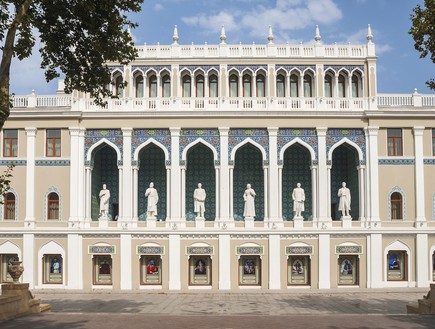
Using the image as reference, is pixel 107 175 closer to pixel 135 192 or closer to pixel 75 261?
pixel 135 192

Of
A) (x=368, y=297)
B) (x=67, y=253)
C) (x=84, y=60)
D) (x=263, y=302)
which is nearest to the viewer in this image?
(x=84, y=60)

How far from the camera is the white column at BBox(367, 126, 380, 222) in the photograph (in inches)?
1437

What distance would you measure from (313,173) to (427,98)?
7650 millimetres

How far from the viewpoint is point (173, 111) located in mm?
37000

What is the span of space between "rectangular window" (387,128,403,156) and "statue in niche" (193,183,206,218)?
34.4ft

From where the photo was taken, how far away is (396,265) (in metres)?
36.6

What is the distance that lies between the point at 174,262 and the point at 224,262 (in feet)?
8.73

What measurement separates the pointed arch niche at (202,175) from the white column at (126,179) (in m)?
3.62

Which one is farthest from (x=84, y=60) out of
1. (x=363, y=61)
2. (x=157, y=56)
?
(x=363, y=61)

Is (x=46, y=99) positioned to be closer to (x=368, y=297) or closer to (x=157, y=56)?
(x=157, y=56)

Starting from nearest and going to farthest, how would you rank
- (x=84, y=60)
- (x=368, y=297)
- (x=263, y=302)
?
(x=84, y=60), (x=263, y=302), (x=368, y=297)

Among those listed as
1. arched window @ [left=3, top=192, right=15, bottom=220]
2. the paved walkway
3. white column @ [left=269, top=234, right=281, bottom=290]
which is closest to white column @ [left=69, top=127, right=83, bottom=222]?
arched window @ [left=3, top=192, right=15, bottom=220]

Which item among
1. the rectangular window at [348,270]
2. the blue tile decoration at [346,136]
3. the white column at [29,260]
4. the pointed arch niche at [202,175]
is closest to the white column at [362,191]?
the blue tile decoration at [346,136]

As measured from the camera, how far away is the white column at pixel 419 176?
36688 mm
